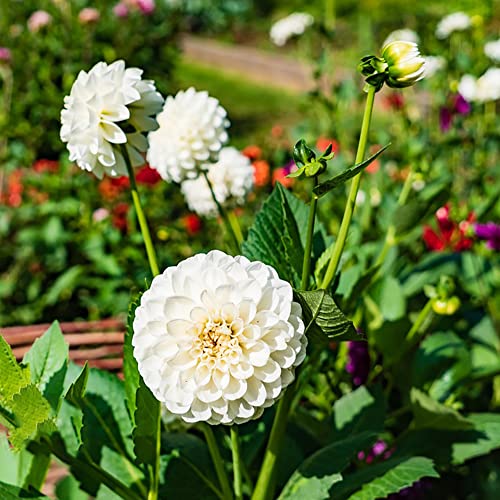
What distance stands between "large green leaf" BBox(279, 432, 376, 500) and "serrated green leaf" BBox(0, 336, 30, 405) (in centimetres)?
32

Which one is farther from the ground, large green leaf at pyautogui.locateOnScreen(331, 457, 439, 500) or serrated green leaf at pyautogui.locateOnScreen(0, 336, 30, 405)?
serrated green leaf at pyautogui.locateOnScreen(0, 336, 30, 405)

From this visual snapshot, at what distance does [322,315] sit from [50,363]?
1.08ft

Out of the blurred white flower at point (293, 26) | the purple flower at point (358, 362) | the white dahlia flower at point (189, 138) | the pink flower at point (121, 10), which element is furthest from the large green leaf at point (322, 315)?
the pink flower at point (121, 10)

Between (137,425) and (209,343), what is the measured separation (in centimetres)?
16

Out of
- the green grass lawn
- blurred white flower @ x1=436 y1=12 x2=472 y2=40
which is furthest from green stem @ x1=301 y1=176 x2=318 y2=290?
the green grass lawn

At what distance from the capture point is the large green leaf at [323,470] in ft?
2.90

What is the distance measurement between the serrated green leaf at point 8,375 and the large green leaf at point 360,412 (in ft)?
1.58

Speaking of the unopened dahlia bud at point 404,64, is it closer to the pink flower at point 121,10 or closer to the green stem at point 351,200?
the green stem at point 351,200

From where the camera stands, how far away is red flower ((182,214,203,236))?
1903mm

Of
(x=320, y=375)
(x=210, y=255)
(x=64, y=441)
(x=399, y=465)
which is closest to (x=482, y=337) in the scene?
(x=320, y=375)

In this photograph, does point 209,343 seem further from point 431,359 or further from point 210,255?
point 431,359

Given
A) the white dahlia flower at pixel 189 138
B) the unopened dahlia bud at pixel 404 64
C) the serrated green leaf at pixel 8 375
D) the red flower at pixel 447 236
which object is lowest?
the red flower at pixel 447 236

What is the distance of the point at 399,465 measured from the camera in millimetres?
934

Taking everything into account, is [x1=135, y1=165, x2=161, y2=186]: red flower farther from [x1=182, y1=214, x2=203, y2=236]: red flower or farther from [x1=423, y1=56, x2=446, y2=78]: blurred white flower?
[x1=423, y1=56, x2=446, y2=78]: blurred white flower
